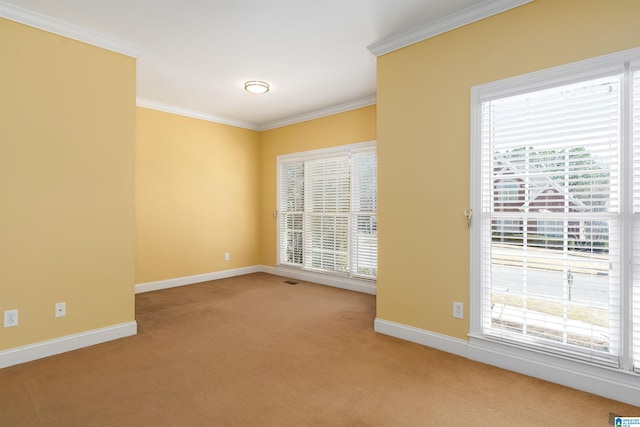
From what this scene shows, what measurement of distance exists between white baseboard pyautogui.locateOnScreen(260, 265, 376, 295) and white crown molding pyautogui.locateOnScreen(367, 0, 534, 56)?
311 cm

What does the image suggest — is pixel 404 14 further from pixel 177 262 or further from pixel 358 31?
pixel 177 262

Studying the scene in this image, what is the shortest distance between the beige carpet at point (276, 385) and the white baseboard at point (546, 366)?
0.07 m

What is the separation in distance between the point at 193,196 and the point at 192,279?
54.6 inches

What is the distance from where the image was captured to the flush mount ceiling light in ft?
13.9

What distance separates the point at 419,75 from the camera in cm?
307

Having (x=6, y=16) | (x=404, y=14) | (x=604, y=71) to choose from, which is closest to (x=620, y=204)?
(x=604, y=71)

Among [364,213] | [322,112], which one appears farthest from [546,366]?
[322,112]

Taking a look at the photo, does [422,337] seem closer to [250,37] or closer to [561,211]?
[561,211]

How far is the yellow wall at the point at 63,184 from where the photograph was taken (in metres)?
2.71

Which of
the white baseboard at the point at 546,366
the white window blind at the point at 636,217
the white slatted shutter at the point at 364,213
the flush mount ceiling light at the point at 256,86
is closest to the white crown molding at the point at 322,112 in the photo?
the white slatted shutter at the point at 364,213

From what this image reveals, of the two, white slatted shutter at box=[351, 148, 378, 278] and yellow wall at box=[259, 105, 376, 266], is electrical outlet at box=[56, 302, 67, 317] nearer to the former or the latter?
white slatted shutter at box=[351, 148, 378, 278]

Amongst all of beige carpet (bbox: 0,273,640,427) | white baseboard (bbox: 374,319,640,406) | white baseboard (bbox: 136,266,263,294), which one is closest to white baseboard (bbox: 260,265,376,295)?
white baseboard (bbox: 136,266,263,294)

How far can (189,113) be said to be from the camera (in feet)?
17.9

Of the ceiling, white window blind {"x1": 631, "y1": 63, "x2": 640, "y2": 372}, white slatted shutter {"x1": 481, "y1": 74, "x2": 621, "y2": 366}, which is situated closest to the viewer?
white window blind {"x1": 631, "y1": 63, "x2": 640, "y2": 372}
